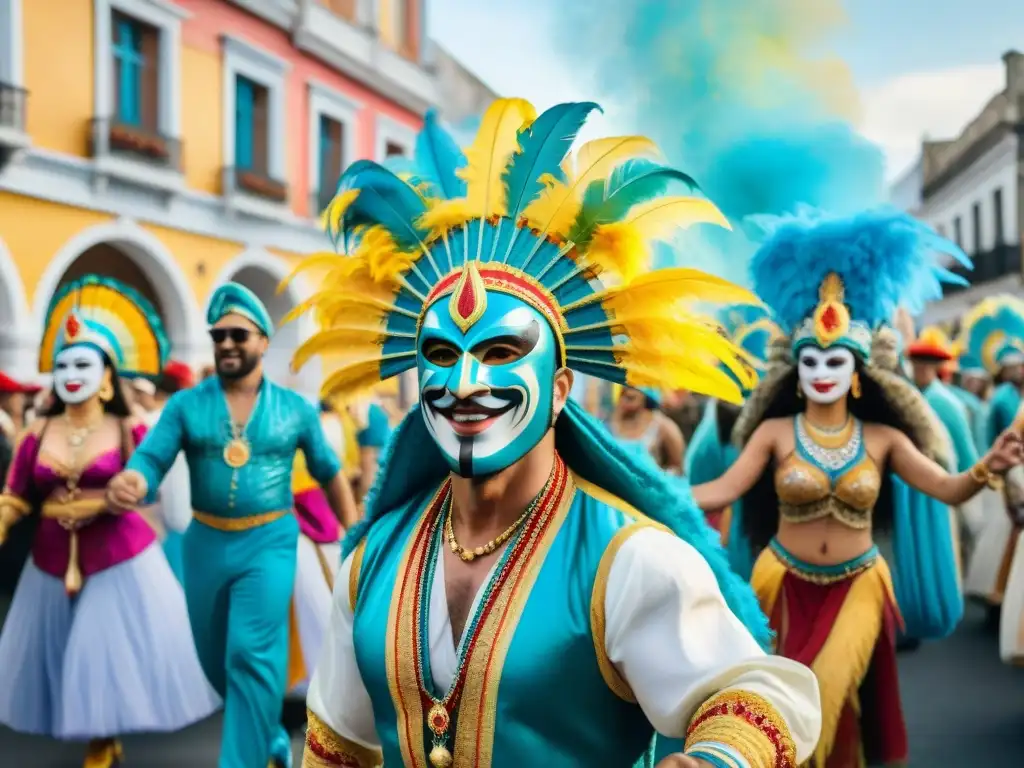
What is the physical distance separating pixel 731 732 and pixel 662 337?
2.74ft

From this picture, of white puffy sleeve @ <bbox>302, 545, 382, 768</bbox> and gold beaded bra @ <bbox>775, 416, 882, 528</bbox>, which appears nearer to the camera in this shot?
white puffy sleeve @ <bbox>302, 545, 382, 768</bbox>

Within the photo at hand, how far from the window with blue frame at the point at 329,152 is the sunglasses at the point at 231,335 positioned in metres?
15.0

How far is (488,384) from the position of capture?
2287 mm

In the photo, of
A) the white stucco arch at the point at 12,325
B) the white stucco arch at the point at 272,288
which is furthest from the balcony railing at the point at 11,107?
Answer: the white stucco arch at the point at 272,288

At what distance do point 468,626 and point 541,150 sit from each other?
99 centimetres

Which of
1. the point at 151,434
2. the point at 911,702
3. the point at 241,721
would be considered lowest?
the point at 911,702

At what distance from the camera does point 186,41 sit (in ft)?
53.1

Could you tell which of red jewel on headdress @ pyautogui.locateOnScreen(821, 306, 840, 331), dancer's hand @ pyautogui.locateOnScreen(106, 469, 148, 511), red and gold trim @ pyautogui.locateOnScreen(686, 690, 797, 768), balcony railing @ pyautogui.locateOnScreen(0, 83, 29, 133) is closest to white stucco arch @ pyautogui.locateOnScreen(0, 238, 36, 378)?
balcony railing @ pyautogui.locateOnScreen(0, 83, 29, 133)

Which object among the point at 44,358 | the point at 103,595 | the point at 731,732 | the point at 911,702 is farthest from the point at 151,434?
the point at 911,702

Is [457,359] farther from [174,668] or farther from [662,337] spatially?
[174,668]

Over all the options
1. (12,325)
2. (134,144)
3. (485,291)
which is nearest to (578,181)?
(485,291)

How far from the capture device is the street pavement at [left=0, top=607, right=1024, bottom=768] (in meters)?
5.67

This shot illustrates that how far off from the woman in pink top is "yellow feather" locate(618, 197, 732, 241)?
3.84 m

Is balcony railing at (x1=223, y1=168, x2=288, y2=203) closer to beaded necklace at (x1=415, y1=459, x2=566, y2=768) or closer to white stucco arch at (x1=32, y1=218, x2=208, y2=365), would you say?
white stucco arch at (x1=32, y1=218, x2=208, y2=365)
